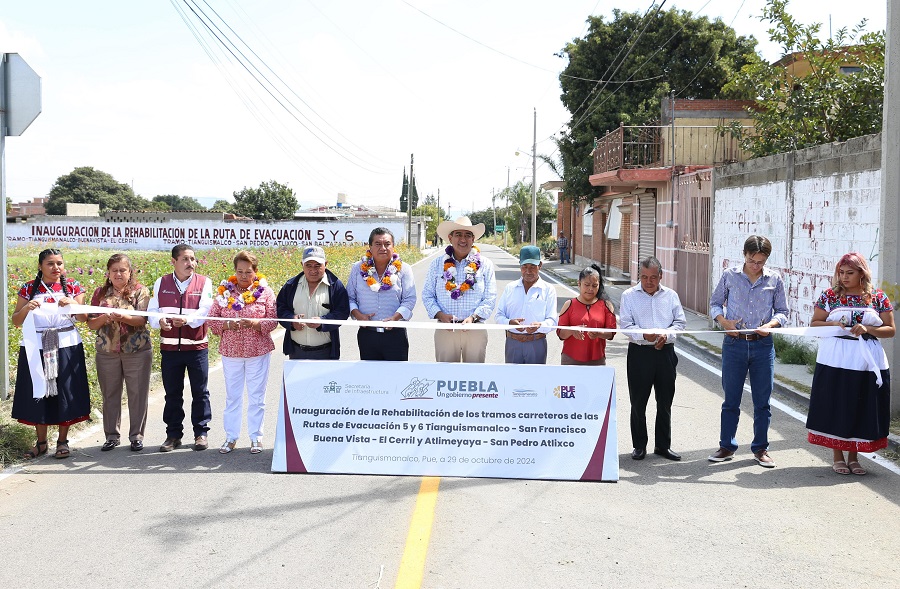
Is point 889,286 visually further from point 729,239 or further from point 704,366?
point 729,239

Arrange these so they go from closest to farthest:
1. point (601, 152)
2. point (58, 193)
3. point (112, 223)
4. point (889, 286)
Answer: point (889, 286) < point (601, 152) < point (112, 223) < point (58, 193)

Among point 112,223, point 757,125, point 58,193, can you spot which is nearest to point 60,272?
point 757,125

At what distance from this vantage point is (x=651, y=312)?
6.78 m

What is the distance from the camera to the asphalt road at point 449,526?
4.36 metres

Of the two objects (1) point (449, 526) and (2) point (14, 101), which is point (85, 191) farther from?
(1) point (449, 526)

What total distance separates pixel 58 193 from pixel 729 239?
94.0m

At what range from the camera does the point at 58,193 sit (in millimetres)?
94562

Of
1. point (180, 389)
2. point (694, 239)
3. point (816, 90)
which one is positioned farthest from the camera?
point (694, 239)

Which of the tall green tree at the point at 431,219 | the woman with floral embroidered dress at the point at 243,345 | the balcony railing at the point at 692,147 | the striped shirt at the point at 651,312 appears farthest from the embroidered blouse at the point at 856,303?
the tall green tree at the point at 431,219


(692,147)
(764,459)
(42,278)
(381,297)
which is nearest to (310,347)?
(381,297)

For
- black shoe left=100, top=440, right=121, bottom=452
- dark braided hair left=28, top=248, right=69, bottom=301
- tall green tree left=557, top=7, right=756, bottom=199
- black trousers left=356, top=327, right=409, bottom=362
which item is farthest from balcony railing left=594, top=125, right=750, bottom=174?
black shoe left=100, top=440, right=121, bottom=452

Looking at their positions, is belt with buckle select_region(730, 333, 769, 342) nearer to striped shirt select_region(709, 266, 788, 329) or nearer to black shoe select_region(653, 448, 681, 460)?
striped shirt select_region(709, 266, 788, 329)

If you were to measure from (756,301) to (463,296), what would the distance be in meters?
2.43

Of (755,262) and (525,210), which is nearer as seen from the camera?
(755,262)
